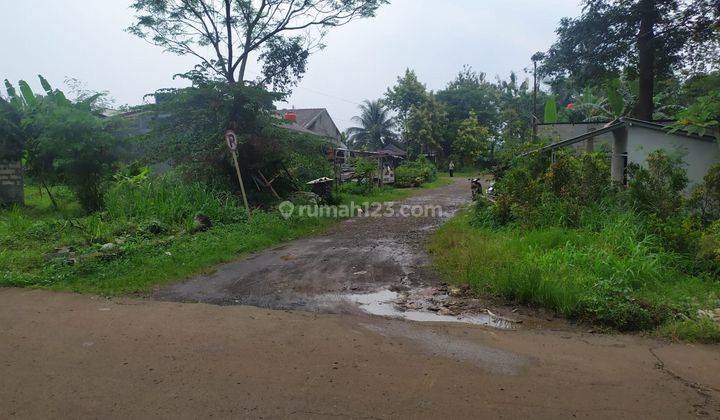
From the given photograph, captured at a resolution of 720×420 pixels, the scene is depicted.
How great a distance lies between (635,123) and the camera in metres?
10.3

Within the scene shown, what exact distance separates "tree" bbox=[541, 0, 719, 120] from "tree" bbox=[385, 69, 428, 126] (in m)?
28.7

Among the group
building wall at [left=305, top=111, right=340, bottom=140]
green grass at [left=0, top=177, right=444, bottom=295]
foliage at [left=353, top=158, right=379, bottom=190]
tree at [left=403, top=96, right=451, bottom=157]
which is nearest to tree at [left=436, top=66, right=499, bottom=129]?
tree at [left=403, top=96, right=451, bottom=157]

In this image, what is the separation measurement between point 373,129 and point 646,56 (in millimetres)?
32480

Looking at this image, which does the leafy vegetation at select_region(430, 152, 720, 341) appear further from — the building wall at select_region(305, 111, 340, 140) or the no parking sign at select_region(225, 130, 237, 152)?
the building wall at select_region(305, 111, 340, 140)

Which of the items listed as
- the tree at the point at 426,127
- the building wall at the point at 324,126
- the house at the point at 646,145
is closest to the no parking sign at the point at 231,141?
the house at the point at 646,145

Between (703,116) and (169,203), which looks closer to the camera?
(703,116)

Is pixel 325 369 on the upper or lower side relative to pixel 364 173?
lower

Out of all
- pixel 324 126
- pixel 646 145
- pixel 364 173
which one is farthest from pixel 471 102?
pixel 646 145

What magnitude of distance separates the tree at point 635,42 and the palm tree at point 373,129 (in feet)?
98.7

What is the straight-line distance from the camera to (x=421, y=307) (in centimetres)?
588

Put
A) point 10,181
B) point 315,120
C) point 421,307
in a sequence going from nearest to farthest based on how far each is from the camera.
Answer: point 421,307
point 10,181
point 315,120

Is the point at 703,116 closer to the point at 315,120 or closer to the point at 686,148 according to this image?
the point at 686,148

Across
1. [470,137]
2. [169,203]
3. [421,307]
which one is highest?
[470,137]

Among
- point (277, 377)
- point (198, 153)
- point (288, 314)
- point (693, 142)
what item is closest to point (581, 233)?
point (693, 142)
